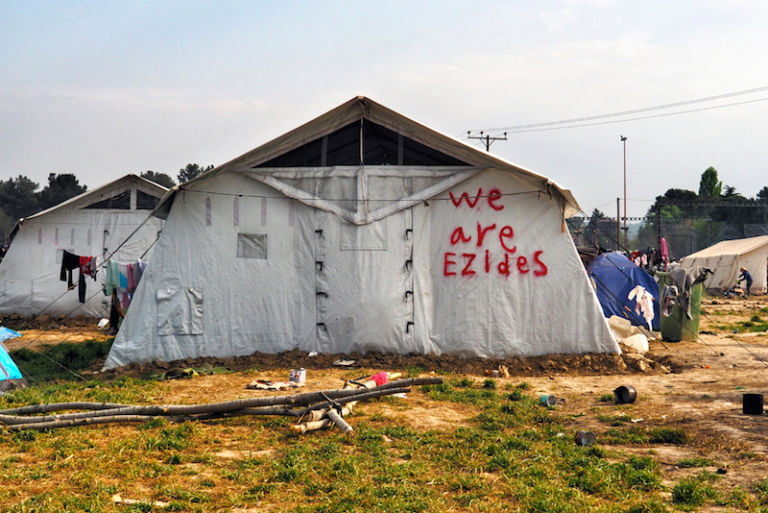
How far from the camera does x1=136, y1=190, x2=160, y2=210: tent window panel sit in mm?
20562

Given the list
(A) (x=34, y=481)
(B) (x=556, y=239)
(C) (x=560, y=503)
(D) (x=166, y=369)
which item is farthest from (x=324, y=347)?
(C) (x=560, y=503)

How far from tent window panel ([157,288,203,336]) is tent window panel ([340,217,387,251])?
3.02 metres

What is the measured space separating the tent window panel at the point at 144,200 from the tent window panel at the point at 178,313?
965 centimetres

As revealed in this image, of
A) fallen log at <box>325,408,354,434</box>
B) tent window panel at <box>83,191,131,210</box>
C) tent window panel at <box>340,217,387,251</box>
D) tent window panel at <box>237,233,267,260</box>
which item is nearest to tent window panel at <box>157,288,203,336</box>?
tent window panel at <box>237,233,267,260</box>

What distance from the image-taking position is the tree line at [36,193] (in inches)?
2174

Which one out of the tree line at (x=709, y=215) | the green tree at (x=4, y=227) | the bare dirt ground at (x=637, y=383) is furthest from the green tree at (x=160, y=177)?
the bare dirt ground at (x=637, y=383)

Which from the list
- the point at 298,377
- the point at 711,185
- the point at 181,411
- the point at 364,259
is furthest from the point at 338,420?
the point at 711,185

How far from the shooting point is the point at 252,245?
1209cm

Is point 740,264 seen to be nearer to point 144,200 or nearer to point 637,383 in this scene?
point 637,383

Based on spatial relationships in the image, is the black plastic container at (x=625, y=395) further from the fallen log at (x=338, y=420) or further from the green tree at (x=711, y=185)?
the green tree at (x=711, y=185)

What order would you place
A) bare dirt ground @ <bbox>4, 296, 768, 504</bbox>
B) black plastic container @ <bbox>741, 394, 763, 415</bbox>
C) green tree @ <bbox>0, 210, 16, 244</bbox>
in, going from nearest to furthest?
1. bare dirt ground @ <bbox>4, 296, 768, 504</bbox>
2. black plastic container @ <bbox>741, 394, 763, 415</bbox>
3. green tree @ <bbox>0, 210, 16, 244</bbox>

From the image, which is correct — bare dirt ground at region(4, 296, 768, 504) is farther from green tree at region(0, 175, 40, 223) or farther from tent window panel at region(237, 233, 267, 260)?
green tree at region(0, 175, 40, 223)

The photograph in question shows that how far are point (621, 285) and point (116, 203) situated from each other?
15570mm

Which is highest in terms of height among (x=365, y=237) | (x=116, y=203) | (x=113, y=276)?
(x=116, y=203)
